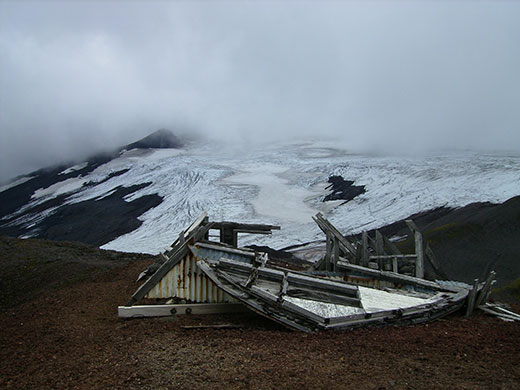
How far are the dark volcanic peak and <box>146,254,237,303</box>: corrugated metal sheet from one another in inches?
1670

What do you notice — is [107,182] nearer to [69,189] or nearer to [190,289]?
[69,189]

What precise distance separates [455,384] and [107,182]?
3875 centimetres

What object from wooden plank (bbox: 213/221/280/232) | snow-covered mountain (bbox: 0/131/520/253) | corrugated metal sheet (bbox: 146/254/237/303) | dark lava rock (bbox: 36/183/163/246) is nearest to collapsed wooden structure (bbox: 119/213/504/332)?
corrugated metal sheet (bbox: 146/254/237/303)

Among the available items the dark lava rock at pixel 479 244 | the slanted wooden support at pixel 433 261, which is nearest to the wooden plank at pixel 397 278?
the slanted wooden support at pixel 433 261

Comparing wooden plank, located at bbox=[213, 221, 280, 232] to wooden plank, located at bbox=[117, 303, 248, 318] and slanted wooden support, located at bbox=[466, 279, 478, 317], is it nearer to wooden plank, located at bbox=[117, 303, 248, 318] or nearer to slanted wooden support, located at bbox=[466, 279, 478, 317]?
wooden plank, located at bbox=[117, 303, 248, 318]

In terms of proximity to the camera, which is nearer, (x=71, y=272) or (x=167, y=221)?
(x=71, y=272)

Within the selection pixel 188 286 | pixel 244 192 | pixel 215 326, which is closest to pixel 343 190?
pixel 244 192

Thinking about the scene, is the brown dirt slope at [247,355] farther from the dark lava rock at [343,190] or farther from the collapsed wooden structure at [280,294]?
the dark lava rock at [343,190]

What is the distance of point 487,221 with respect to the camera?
16766 millimetres

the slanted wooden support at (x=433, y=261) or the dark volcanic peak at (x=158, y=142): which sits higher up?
the dark volcanic peak at (x=158, y=142)

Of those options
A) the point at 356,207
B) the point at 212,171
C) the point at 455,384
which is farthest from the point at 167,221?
the point at 455,384

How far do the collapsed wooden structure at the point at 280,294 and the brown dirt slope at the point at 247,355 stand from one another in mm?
231

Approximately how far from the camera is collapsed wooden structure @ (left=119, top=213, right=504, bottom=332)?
6.78 meters

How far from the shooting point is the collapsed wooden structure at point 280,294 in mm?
6781
